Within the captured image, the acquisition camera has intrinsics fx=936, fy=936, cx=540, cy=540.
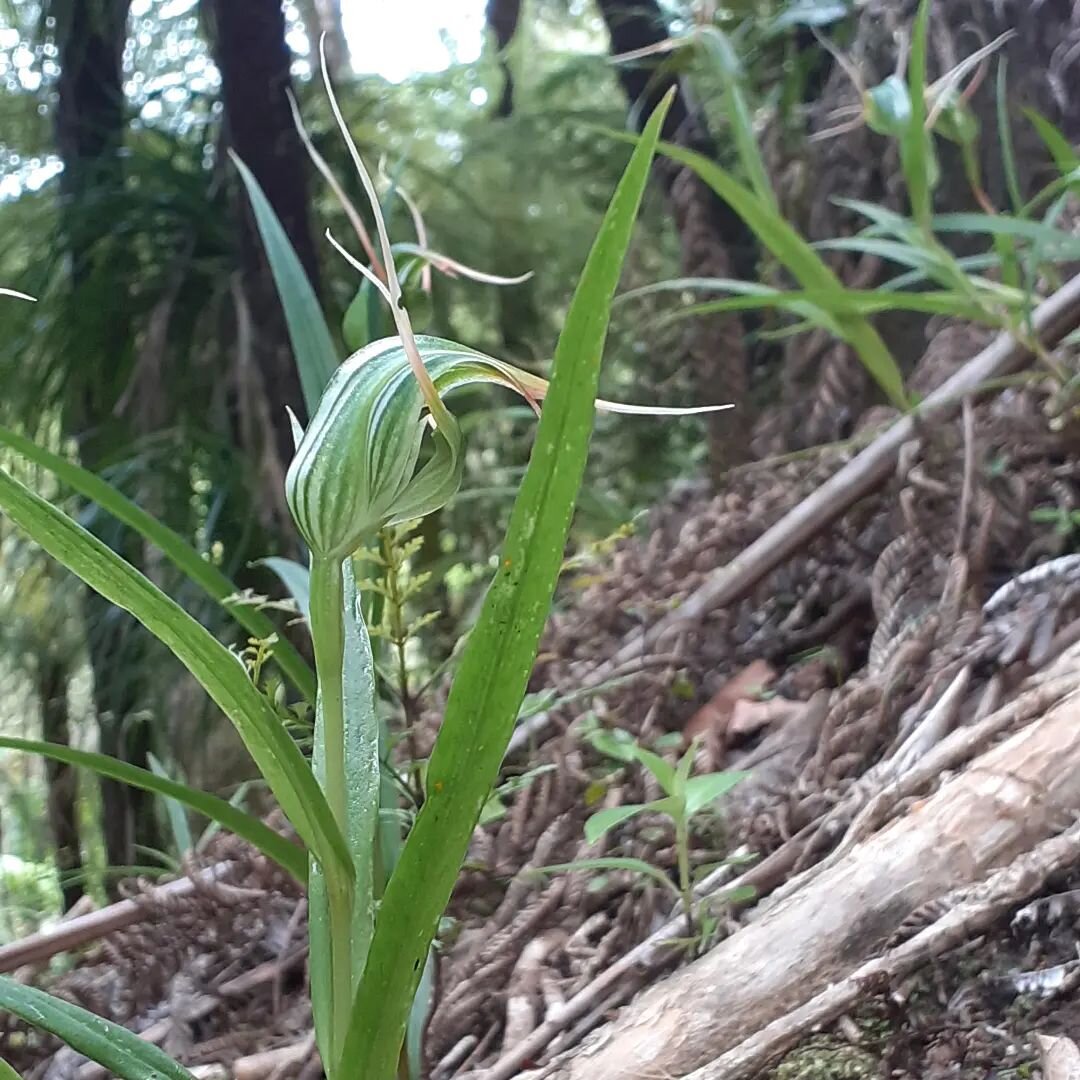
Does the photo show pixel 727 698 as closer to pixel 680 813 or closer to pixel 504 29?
pixel 680 813

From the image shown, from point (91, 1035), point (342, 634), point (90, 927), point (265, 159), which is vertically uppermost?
point (265, 159)

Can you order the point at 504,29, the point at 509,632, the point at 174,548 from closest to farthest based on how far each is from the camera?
1. the point at 509,632
2. the point at 174,548
3. the point at 504,29

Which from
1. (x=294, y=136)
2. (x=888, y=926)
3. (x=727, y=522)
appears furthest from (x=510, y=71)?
(x=888, y=926)

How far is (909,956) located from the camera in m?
0.29

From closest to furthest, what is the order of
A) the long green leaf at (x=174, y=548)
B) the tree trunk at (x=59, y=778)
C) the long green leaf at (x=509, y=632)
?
the long green leaf at (x=509, y=632) < the long green leaf at (x=174, y=548) < the tree trunk at (x=59, y=778)

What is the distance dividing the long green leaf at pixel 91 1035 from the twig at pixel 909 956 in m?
0.16

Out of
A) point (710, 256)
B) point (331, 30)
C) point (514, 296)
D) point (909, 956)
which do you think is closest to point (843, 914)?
point (909, 956)

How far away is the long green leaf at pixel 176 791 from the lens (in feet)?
0.98

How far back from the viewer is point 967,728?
A: 1.33ft

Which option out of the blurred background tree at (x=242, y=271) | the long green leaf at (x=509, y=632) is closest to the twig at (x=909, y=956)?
the long green leaf at (x=509, y=632)

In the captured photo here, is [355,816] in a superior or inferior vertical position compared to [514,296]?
inferior

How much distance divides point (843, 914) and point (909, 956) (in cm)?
3

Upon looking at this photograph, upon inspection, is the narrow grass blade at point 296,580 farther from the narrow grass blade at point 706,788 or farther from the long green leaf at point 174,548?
the narrow grass blade at point 706,788

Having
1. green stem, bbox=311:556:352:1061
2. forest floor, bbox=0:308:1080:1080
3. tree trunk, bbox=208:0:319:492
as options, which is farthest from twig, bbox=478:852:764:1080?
tree trunk, bbox=208:0:319:492
